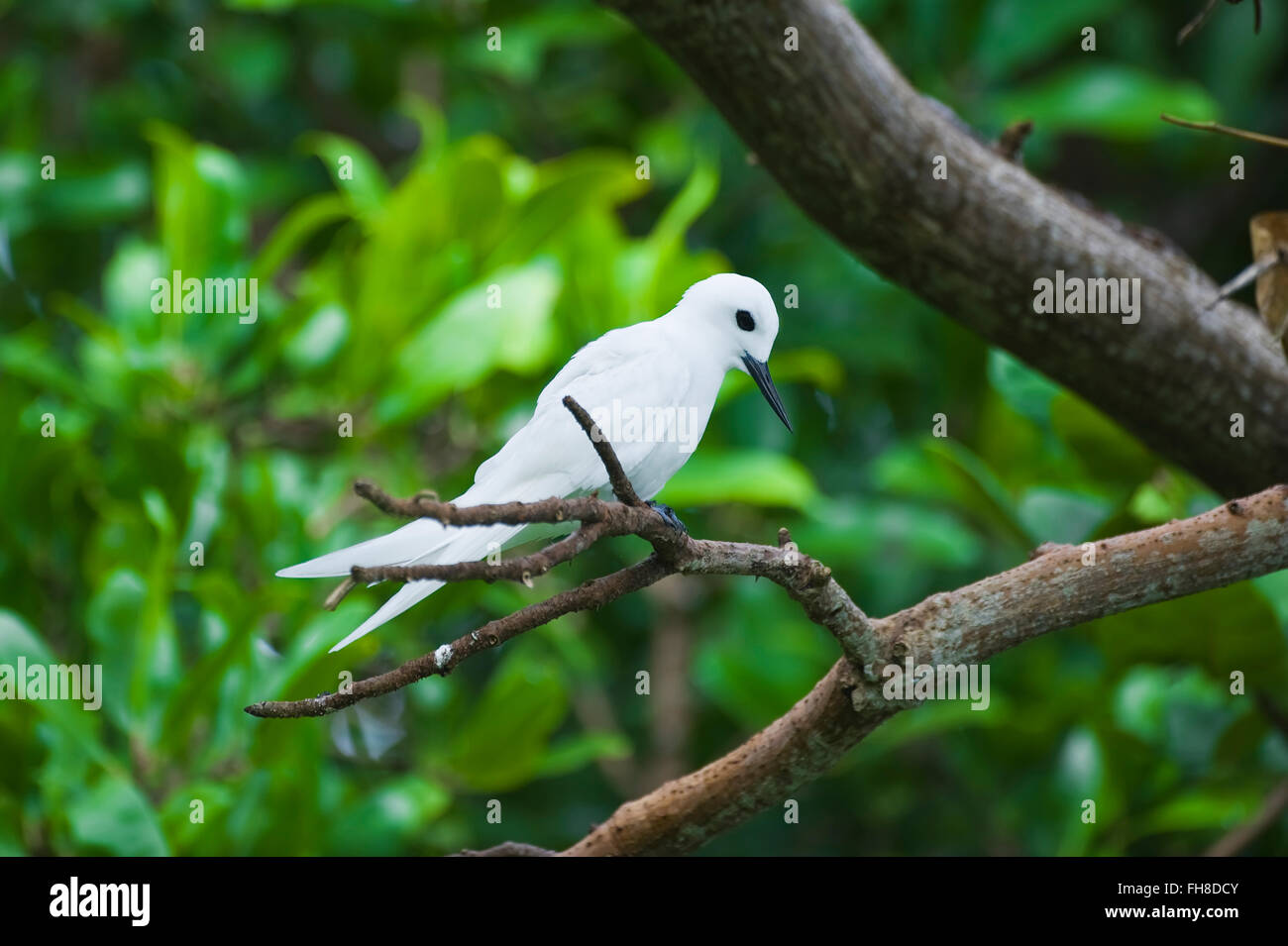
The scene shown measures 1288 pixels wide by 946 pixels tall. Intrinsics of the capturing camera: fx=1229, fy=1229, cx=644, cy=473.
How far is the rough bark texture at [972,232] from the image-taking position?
1180 millimetres

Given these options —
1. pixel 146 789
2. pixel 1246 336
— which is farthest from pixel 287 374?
pixel 1246 336

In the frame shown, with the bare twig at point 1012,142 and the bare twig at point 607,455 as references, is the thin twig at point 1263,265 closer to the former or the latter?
the bare twig at point 1012,142

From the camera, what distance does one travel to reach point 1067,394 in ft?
4.86

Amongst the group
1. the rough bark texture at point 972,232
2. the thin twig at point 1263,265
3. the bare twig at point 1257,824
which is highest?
the rough bark texture at point 972,232

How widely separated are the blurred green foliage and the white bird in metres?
0.46

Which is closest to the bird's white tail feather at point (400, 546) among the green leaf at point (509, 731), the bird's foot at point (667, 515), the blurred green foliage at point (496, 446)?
the bird's foot at point (667, 515)

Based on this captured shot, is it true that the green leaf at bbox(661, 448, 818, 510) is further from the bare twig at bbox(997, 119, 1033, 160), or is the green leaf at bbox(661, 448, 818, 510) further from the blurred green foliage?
the bare twig at bbox(997, 119, 1033, 160)

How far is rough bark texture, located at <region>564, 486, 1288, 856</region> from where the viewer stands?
2.79 ft

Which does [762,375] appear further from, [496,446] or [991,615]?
[496,446]

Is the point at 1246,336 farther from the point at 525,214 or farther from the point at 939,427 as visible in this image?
the point at 525,214

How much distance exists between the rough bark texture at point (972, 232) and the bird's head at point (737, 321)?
1.81 ft

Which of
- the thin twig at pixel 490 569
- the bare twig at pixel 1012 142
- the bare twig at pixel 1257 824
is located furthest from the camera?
the bare twig at pixel 1257 824

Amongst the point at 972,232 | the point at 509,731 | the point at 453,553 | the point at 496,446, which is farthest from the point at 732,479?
the point at 453,553

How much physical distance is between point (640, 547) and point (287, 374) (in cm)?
52
